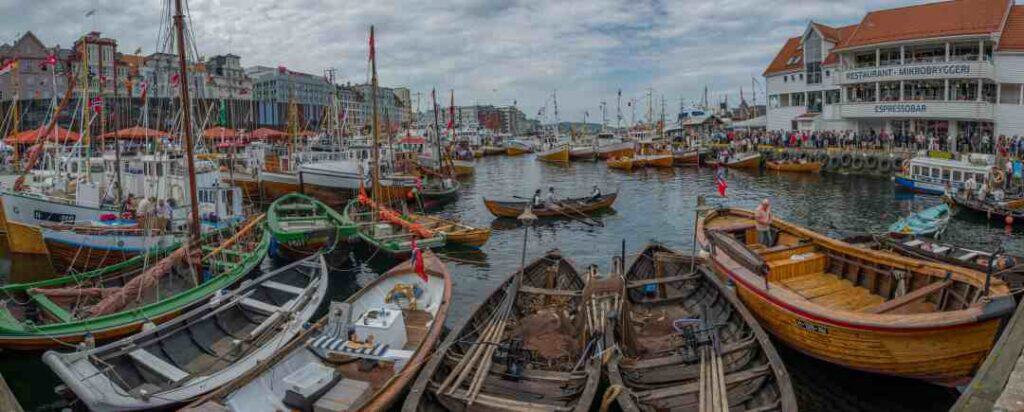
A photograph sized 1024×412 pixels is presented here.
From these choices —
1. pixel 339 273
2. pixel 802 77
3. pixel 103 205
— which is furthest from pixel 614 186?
pixel 103 205

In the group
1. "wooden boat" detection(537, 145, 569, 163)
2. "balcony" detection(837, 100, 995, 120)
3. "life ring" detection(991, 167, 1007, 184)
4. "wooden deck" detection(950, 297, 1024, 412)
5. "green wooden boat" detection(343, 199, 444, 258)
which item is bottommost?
"green wooden boat" detection(343, 199, 444, 258)

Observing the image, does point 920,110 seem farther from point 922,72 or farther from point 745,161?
point 745,161

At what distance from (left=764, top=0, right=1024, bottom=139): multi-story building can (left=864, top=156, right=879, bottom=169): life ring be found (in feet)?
15.6

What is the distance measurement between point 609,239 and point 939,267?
19066 mm

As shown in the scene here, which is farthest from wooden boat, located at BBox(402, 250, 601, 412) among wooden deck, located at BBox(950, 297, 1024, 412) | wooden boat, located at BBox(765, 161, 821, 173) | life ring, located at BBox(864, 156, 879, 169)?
wooden boat, located at BBox(765, 161, 821, 173)

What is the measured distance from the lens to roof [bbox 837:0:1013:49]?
48719 millimetres

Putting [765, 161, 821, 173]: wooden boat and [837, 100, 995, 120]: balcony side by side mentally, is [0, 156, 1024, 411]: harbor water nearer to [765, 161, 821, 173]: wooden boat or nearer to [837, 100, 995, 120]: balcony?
[765, 161, 821, 173]: wooden boat

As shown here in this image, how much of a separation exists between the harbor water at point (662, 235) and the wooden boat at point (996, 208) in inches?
22.6

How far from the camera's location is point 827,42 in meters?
64.2

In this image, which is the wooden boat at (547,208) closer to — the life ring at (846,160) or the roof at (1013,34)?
the life ring at (846,160)

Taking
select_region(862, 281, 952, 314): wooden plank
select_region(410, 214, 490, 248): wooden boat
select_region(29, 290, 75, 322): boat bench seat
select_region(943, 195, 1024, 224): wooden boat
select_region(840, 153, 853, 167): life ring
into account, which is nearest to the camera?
select_region(862, 281, 952, 314): wooden plank

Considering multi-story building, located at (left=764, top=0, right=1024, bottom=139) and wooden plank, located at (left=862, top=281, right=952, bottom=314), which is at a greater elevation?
multi-story building, located at (left=764, top=0, right=1024, bottom=139)

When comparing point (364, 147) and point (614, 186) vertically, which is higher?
point (364, 147)

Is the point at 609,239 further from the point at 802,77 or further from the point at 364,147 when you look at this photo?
the point at 802,77
